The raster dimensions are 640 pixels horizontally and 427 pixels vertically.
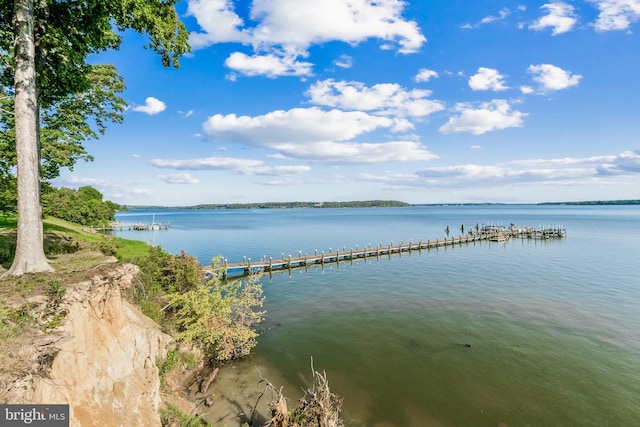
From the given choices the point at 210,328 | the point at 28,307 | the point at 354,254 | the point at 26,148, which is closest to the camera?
the point at 28,307

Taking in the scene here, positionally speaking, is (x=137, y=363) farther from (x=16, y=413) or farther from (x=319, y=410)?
(x=319, y=410)

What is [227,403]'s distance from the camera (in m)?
13.8

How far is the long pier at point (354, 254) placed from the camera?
40.6 meters

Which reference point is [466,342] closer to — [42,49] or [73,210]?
[42,49]

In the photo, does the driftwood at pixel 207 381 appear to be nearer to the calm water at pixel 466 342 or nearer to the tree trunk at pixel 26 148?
the calm water at pixel 466 342

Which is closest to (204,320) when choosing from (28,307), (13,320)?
(28,307)

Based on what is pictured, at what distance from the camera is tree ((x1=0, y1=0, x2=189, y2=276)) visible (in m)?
8.80

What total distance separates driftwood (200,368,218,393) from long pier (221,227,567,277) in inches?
372

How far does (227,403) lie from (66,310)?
9.00 metres

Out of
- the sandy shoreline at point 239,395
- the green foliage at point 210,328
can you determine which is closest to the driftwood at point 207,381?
the sandy shoreline at point 239,395

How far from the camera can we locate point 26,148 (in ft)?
29.5

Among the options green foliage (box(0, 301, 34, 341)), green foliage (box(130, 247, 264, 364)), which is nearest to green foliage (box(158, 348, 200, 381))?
green foliage (box(130, 247, 264, 364))

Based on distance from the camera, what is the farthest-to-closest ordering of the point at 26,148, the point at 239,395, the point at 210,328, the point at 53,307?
the point at 210,328, the point at 239,395, the point at 26,148, the point at 53,307

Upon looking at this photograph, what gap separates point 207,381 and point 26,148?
12.1 meters
